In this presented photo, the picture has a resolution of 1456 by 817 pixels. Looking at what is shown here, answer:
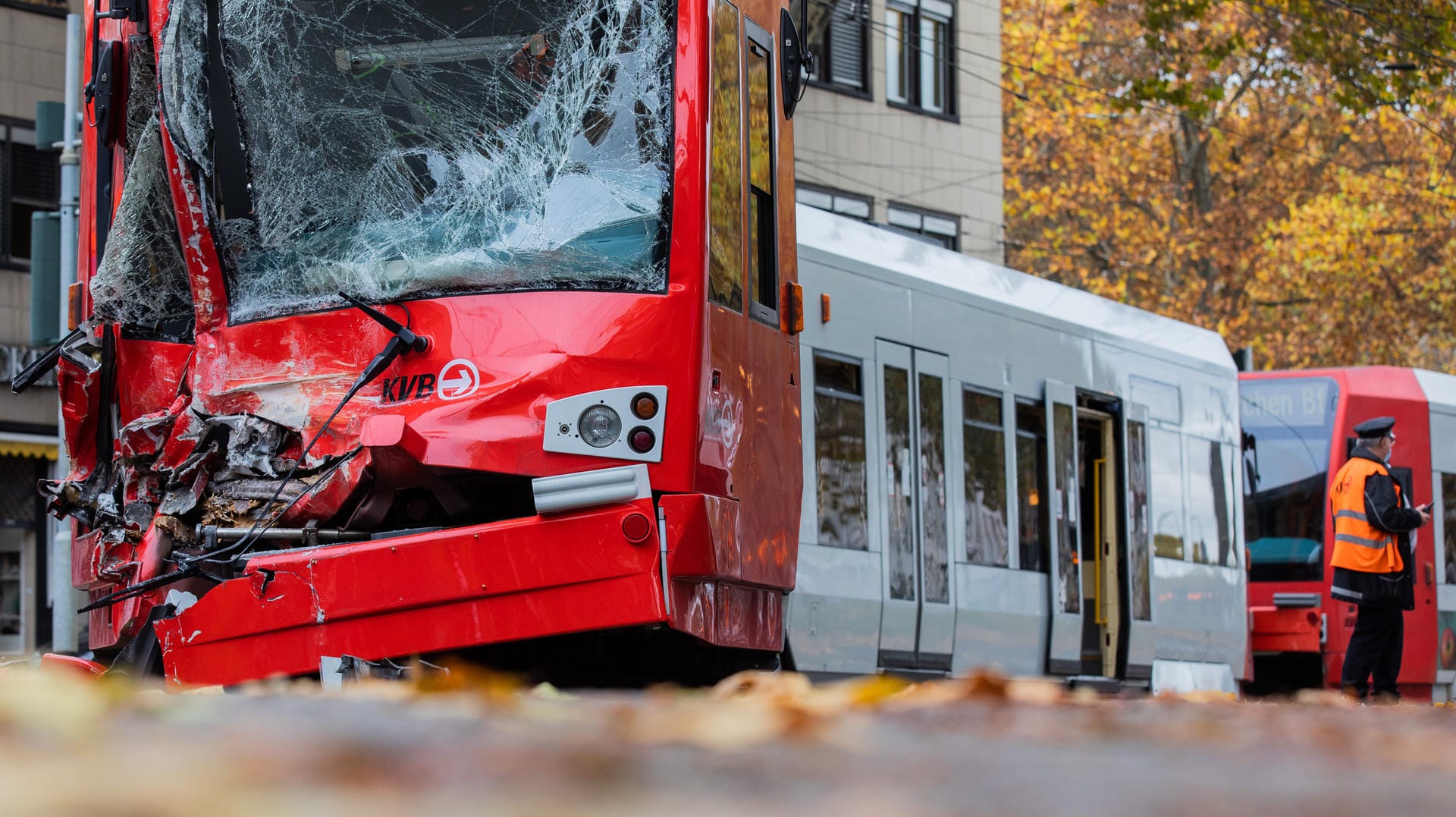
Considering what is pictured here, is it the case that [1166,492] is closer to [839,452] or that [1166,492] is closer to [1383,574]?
[1383,574]

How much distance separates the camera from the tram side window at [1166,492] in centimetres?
1407

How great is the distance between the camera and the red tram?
55.2 ft

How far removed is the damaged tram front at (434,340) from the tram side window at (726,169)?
2cm

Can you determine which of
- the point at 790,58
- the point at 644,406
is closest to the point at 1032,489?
the point at 790,58

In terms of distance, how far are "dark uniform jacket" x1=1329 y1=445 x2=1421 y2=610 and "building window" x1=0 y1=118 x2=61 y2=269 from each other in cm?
1339

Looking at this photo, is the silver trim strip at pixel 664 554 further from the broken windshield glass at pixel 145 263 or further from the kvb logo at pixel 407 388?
the broken windshield glass at pixel 145 263

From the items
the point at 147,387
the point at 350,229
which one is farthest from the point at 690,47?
the point at 147,387

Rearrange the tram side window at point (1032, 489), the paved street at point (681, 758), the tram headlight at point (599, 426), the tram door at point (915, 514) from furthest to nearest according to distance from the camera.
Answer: the tram side window at point (1032, 489) < the tram door at point (915, 514) < the tram headlight at point (599, 426) < the paved street at point (681, 758)

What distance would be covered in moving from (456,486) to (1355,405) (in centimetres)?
1228

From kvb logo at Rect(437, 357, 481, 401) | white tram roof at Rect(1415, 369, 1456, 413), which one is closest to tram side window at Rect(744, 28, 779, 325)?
kvb logo at Rect(437, 357, 481, 401)

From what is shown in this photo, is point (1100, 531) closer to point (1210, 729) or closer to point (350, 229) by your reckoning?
point (350, 229)

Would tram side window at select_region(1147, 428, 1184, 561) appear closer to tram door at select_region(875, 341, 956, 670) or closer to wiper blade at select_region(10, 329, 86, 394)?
tram door at select_region(875, 341, 956, 670)

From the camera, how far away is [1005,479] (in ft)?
40.1

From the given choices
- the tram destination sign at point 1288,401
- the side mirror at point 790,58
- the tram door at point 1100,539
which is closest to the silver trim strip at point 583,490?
the side mirror at point 790,58
